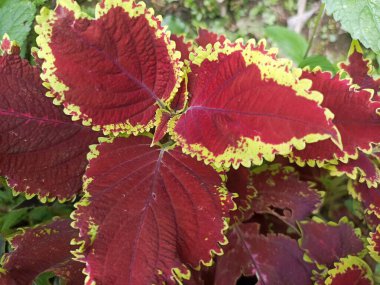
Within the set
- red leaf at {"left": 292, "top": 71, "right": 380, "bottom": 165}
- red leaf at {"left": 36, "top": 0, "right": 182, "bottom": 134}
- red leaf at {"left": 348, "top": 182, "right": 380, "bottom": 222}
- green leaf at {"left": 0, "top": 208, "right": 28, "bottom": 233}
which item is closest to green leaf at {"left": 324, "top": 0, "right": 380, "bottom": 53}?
red leaf at {"left": 292, "top": 71, "right": 380, "bottom": 165}

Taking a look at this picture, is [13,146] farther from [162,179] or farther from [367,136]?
[367,136]

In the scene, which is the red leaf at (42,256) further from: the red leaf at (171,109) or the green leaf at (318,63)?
the green leaf at (318,63)

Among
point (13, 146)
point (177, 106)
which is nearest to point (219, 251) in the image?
point (177, 106)

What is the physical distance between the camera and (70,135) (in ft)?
2.93

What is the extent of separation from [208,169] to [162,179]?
3.2 inches

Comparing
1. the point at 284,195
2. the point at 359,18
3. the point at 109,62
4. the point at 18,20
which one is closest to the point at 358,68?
the point at 359,18

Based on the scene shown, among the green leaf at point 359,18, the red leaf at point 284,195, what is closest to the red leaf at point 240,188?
the red leaf at point 284,195

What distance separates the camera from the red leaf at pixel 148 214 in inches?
29.6

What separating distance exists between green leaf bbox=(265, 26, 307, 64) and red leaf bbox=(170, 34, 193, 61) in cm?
49

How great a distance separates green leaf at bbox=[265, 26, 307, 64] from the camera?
4.50ft

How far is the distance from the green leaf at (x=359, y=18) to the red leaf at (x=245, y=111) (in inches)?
12.9

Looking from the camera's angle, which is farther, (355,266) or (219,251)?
(355,266)

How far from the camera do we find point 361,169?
0.92m

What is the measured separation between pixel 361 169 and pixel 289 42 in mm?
583
